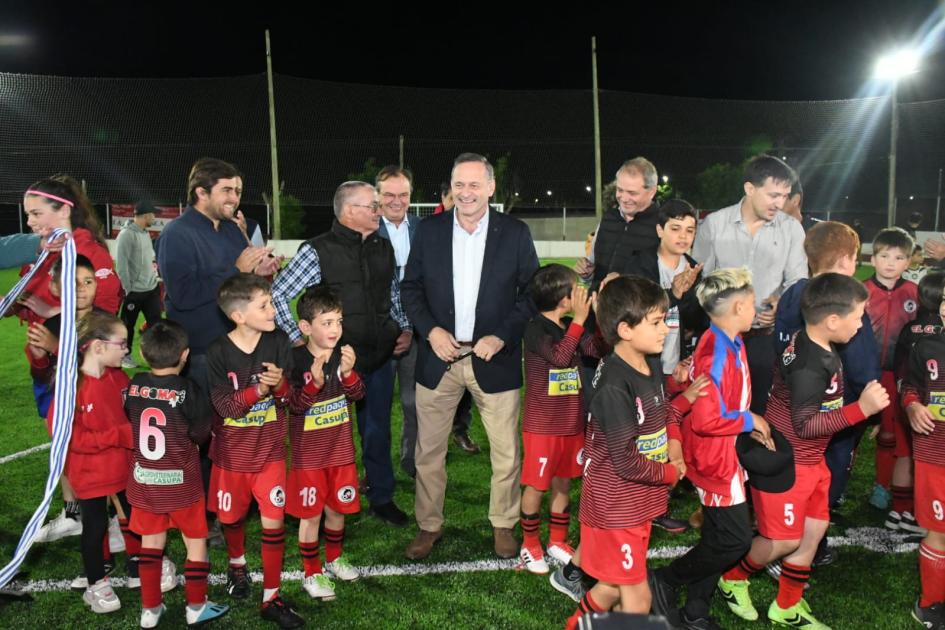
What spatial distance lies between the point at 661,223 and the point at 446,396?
57.2 inches

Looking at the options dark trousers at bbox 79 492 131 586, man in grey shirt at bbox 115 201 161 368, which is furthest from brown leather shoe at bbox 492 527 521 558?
man in grey shirt at bbox 115 201 161 368

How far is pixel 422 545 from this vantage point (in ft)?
13.0

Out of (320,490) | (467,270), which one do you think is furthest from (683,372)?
(320,490)

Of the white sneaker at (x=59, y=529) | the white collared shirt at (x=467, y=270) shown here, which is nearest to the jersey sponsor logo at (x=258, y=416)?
the white collared shirt at (x=467, y=270)

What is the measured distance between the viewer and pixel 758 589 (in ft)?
11.5

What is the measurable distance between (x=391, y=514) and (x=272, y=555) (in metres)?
1.18

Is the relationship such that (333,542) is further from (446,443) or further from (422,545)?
(446,443)

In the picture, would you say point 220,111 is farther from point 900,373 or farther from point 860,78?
point 860,78

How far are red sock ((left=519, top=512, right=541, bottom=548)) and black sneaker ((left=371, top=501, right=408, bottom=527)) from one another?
864 mm

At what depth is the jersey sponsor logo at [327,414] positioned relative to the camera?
3.44m

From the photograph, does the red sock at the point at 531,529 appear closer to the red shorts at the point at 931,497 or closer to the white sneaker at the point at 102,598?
the red shorts at the point at 931,497

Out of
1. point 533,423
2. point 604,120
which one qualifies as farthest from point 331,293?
point 604,120

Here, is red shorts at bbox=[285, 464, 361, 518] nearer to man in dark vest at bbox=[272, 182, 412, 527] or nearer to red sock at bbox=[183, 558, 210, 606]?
red sock at bbox=[183, 558, 210, 606]

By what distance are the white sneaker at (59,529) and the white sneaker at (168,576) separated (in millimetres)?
920
